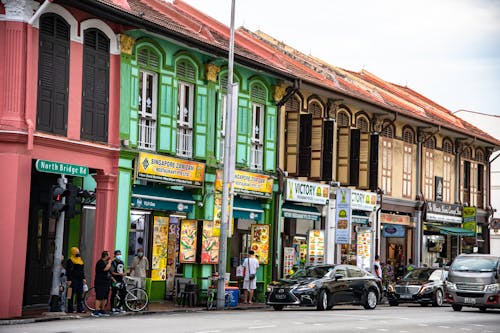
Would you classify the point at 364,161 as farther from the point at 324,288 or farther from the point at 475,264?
the point at 324,288

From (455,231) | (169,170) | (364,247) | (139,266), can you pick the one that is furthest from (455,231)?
(139,266)

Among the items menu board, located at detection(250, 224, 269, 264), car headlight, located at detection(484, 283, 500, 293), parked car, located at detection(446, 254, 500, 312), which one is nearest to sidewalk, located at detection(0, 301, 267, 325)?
menu board, located at detection(250, 224, 269, 264)

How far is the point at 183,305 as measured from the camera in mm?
29094

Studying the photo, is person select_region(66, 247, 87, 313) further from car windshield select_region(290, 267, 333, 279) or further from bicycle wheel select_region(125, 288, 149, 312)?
car windshield select_region(290, 267, 333, 279)

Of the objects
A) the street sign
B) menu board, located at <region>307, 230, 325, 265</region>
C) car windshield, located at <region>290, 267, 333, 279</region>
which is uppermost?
the street sign

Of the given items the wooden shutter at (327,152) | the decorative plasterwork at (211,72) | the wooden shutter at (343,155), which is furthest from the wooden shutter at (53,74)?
the wooden shutter at (343,155)

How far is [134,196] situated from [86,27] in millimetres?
5176

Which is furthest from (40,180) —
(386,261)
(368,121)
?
(386,261)

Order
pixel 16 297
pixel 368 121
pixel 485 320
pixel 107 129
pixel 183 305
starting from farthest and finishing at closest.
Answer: pixel 368 121, pixel 183 305, pixel 107 129, pixel 485 320, pixel 16 297

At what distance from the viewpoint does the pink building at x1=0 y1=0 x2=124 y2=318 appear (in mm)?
23578

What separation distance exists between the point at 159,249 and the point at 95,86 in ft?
19.4

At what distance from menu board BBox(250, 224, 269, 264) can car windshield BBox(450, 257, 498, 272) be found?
6.43 meters

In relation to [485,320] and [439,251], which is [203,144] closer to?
[485,320]

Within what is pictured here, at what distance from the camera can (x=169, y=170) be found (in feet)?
96.7
